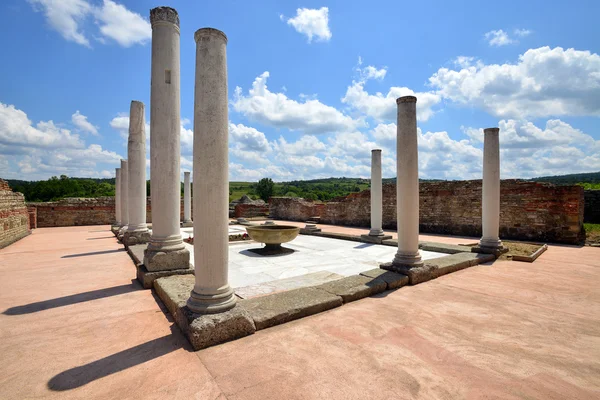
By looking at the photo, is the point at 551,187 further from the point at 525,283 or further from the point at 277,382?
the point at 277,382

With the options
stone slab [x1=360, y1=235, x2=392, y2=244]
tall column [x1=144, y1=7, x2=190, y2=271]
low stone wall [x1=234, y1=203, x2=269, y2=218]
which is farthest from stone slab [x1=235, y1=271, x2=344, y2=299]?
low stone wall [x1=234, y1=203, x2=269, y2=218]

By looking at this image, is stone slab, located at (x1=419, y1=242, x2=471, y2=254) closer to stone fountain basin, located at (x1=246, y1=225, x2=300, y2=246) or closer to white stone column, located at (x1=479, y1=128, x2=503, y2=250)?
white stone column, located at (x1=479, y1=128, x2=503, y2=250)

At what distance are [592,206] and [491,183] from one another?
41.6 feet

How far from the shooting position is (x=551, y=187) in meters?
10.8

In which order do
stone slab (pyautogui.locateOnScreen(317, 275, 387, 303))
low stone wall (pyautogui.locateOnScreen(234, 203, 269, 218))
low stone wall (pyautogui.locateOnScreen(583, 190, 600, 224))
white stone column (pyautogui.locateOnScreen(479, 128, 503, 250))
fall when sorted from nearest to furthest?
stone slab (pyautogui.locateOnScreen(317, 275, 387, 303)) → white stone column (pyautogui.locateOnScreen(479, 128, 503, 250)) → low stone wall (pyautogui.locateOnScreen(583, 190, 600, 224)) → low stone wall (pyautogui.locateOnScreen(234, 203, 269, 218))

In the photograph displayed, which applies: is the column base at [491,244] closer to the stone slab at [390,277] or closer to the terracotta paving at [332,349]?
the terracotta paving at [332,349]

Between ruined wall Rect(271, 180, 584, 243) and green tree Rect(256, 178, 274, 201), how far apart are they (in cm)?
2976

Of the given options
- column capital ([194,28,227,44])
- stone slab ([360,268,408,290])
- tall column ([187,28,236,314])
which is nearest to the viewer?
tall column ([187,28,236,314])

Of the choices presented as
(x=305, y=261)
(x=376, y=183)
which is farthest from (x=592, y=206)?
(x=305, y=261)

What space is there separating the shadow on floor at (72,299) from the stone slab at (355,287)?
334 cm

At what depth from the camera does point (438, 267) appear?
5934 millimetres

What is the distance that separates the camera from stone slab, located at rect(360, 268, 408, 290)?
508 centimetres

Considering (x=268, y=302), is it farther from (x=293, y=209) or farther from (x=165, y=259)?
(x=293, y=209)

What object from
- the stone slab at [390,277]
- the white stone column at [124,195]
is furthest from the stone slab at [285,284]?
the white stone column at [124,195]
